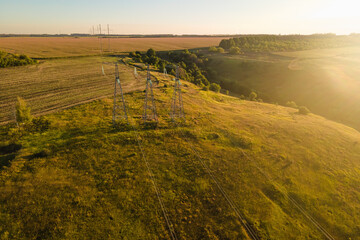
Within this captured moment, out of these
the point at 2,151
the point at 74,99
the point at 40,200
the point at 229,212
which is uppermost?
the point at 74,99

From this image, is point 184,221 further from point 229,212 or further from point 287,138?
point 287,138

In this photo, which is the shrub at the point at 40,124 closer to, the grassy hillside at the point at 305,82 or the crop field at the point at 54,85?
the crop field at the point at 54,85

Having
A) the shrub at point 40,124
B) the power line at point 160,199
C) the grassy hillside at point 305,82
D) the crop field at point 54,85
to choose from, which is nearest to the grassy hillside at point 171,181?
the power line at point 160,199


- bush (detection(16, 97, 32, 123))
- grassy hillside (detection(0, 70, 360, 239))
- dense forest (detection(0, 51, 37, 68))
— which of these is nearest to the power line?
grassy hillside (detection(0, 70, 360, 239))

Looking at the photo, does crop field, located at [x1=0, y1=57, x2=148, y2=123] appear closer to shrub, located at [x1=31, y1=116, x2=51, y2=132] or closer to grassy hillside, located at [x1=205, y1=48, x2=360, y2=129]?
shrub, located at [x1=31, y1=116, x2=51, y2=132]

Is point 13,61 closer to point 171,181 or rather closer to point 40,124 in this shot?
point 40,124

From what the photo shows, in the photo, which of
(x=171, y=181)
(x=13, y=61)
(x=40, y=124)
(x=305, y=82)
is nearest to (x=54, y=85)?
(x=40, y=124)

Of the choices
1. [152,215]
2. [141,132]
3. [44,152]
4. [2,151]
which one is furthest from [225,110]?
[2,151]
